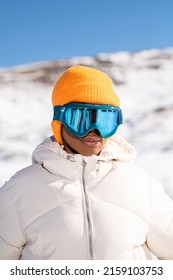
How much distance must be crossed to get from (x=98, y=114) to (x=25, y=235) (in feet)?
2.09

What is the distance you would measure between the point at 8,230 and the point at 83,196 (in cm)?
36

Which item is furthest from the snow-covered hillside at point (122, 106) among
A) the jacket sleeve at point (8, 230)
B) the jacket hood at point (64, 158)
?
Result: the jacket sleeve at point (8, 230)

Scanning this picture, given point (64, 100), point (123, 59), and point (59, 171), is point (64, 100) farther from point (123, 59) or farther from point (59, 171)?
point (123, 59)

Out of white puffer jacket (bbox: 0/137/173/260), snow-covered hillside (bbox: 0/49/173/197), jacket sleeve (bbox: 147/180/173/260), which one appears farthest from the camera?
snow-covered hillside (bbox: 0/49/173/197)

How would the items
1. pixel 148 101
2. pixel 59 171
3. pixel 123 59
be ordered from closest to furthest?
pixel 59 171, pixel 148 101, pixel 123 59

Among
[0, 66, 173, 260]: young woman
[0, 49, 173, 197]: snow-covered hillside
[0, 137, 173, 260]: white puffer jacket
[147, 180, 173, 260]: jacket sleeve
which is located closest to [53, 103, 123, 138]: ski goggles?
[0, 66, 173, 260]: young woman

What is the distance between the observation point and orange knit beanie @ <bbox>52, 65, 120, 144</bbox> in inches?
96.0

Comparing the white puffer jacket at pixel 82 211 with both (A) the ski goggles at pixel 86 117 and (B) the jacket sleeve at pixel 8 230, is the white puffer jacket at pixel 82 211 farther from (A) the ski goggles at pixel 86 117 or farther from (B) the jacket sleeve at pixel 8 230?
(A) the ski goggles at pixel 86 117

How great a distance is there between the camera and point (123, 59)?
45.2 meters

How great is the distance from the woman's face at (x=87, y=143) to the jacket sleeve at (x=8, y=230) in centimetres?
39

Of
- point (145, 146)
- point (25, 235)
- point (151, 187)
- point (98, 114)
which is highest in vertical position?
point (98, 114)

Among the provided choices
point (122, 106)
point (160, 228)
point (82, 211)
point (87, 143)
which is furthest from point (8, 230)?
point (122, 106)

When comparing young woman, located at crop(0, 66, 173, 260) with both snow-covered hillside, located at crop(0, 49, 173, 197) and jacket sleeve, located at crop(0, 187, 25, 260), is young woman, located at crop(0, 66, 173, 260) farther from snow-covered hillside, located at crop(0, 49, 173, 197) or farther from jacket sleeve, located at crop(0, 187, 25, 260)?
snow-covered hillside, located at crop(0, 49, 173, 197)
